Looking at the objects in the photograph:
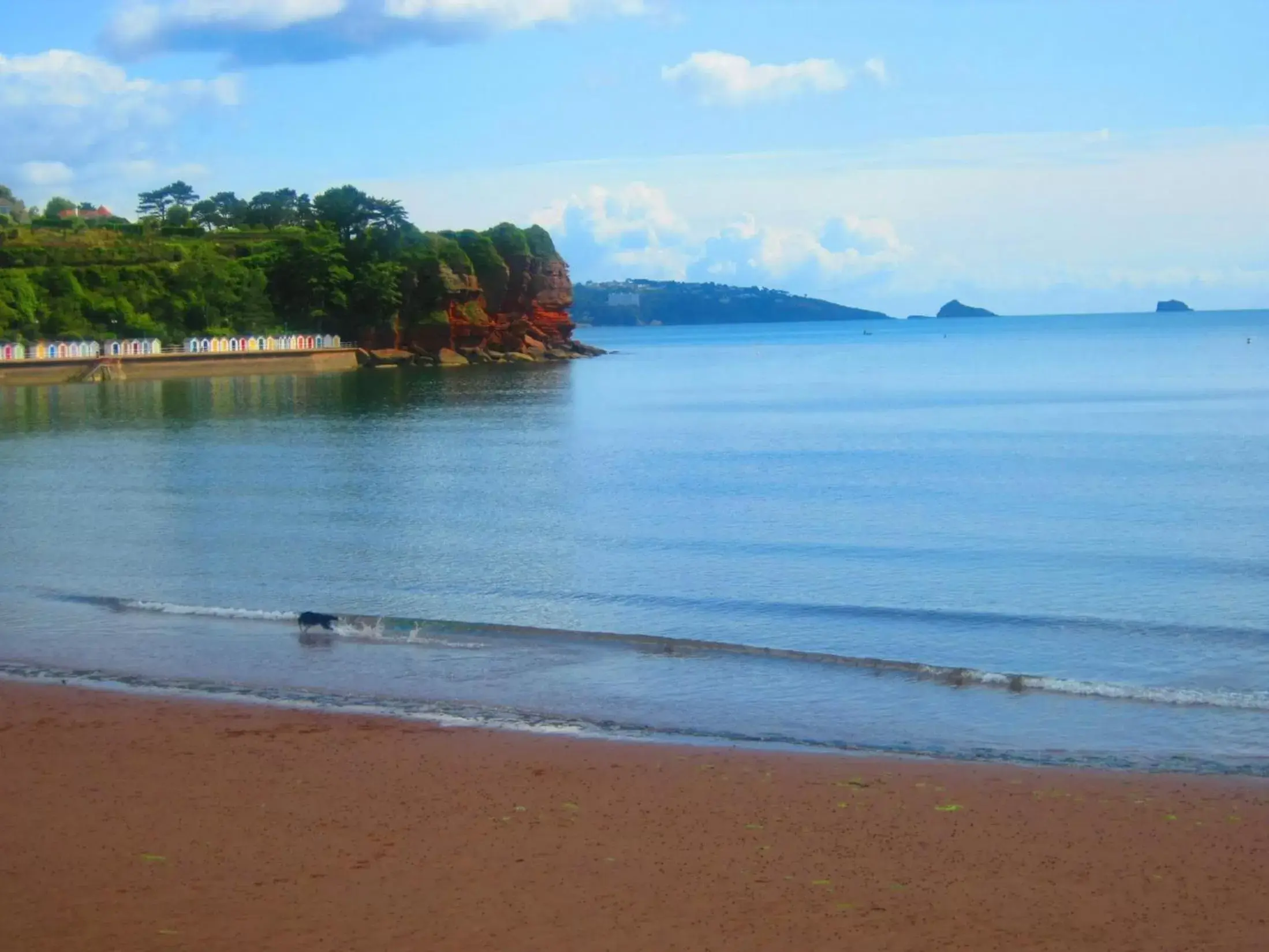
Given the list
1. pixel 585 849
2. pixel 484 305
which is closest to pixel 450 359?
pixel 484 305

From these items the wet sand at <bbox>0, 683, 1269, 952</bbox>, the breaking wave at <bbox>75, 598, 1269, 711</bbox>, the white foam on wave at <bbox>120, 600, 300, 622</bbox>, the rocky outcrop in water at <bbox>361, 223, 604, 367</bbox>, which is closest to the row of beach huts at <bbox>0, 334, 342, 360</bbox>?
the rocky outcrop in water at <bbox>361, 223, 604, 367</bbox>

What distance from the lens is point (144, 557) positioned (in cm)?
2298

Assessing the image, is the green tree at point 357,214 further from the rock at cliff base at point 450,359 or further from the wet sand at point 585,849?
the wet sand at point 585,849

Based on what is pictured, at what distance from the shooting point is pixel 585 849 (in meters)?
8.88

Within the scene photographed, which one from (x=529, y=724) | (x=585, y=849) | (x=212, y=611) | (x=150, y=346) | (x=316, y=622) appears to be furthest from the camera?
(x=150, y=346)

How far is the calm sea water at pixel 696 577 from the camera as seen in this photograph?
1323 cm

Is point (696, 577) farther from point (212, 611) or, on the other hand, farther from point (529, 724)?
point (529, 724)

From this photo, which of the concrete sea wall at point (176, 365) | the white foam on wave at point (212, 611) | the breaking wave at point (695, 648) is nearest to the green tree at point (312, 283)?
the concrete sea wall at point (176, 365)

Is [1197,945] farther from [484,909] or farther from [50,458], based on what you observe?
[50,458]

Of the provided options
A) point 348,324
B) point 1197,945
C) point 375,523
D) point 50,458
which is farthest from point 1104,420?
point 348,324

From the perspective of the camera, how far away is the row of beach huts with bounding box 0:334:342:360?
8869cm

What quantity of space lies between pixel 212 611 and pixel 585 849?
35.2 ft

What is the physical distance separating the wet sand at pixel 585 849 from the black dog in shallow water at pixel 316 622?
4.94 m

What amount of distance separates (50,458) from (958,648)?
3184 cm
